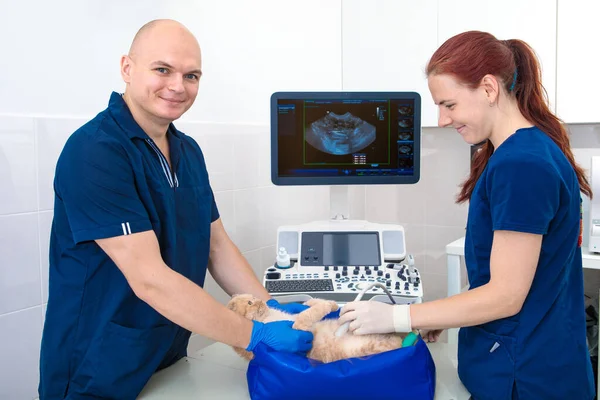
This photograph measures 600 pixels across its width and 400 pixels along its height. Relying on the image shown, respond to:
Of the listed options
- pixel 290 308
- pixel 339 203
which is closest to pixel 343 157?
pixel 339 203

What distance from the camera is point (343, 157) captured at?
7.41 ft

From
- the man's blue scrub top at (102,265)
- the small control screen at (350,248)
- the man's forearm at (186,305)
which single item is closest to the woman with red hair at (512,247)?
the man's forearm at (186,305)

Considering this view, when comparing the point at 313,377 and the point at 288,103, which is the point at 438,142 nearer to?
the point at 288,103

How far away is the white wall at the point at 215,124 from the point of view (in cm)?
171

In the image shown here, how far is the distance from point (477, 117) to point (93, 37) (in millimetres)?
1300

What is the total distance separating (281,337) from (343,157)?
3.58 ft

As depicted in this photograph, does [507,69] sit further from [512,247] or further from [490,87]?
[512,247]

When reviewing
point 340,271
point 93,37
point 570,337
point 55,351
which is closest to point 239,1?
point 93,37

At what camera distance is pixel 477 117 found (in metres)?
1.29

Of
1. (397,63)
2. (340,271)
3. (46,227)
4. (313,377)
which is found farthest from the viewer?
(397,63)

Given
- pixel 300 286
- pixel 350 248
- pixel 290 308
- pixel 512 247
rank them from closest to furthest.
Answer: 1. pixel 512 247
2. pixel 290 308
3. pixel 300 286
4. pixel 350 248

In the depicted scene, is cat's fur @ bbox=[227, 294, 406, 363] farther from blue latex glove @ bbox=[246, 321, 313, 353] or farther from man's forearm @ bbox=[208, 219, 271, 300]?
man's forearm @ bbox=[208, 219, 271, 300]

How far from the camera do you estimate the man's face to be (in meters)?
1.39

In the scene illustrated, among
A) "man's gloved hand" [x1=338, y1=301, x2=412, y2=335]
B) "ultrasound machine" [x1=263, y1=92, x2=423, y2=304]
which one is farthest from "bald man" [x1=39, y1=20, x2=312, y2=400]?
"ultrasound machine" [x1=263, y1=92, x2=423, y2=304]
